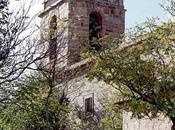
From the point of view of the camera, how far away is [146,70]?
1211 cm

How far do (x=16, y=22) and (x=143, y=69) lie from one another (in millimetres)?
2850

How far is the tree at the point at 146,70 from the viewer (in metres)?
11.9

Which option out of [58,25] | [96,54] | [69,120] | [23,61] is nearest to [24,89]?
[23,61]

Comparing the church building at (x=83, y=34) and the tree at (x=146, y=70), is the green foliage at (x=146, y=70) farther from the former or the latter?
the church building at (x=83, y=34)

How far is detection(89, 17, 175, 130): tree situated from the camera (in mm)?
11875

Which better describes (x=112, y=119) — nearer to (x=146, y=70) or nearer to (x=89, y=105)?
(x=89, y=105)

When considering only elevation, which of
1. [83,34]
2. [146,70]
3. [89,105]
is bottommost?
[146,70]

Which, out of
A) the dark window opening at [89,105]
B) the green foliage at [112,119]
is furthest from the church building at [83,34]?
the green foliage at [112,119]

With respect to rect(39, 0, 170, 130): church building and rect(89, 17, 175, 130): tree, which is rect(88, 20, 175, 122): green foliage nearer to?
rect(89, 17, 175, 130): tree

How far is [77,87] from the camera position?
1129 inches

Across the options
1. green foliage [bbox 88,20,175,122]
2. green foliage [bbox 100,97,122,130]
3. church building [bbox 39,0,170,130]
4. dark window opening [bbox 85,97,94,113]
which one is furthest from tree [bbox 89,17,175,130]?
dark window opening [bbox 85,97,94,113]

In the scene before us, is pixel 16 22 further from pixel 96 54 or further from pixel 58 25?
pixel 58 25

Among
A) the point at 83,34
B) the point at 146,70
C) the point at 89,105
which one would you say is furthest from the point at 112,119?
the point at 146,70

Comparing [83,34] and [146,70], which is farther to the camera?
[83,34]
